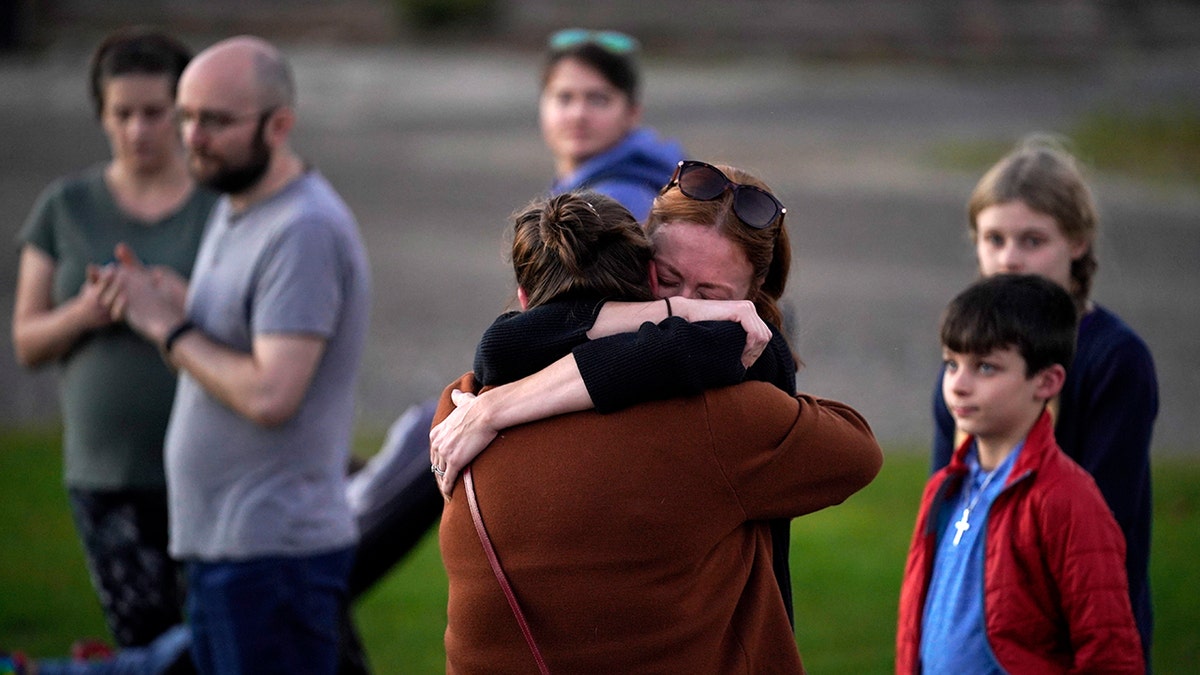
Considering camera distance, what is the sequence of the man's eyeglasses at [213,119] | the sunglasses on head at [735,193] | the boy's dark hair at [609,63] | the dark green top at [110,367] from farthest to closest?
1. the boy's dark hair at [609,63]
2. the dark green top at [110,367]
3. the man's eyeglasses at [213,119]
4. the sunglasses on head at [735,193]

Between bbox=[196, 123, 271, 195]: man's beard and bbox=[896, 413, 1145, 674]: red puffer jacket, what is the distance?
2.19 metres

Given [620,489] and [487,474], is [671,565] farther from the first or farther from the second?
[487,474]

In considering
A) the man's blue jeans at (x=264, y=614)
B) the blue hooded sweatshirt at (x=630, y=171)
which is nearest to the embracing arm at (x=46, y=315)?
the man's blue jeans at (x=264, y=614)

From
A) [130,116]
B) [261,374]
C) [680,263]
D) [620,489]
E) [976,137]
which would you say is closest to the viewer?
[620,489]

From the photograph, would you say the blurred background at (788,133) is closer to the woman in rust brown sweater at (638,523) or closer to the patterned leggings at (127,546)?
the patterned leggings at (127,546)

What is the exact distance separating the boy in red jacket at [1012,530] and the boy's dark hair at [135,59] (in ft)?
9.02

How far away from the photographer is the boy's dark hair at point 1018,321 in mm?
2904

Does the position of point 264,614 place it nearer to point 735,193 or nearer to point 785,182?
point 735,193

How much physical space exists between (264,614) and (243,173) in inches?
47.7

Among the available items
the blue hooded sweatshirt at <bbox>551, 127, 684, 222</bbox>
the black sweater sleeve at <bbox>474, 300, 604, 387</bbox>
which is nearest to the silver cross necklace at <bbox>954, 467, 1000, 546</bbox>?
the black sweater sleeve at <bbox>474, 300, 604, 387</bbox>

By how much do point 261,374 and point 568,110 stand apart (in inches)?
64.7

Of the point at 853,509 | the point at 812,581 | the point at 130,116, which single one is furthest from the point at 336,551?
the point at 853,509

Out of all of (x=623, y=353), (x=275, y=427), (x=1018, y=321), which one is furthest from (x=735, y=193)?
(x=275, y=427)

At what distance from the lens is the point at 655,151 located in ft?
14.8
